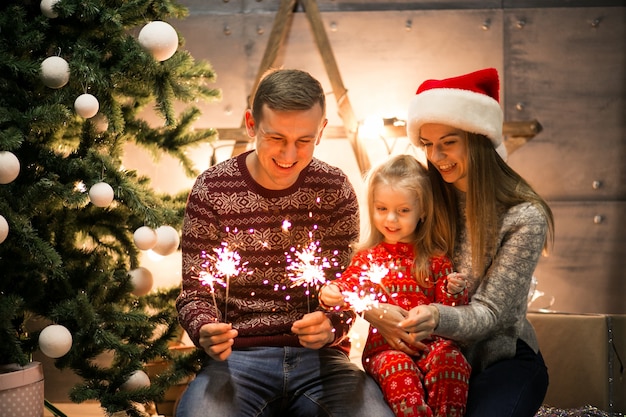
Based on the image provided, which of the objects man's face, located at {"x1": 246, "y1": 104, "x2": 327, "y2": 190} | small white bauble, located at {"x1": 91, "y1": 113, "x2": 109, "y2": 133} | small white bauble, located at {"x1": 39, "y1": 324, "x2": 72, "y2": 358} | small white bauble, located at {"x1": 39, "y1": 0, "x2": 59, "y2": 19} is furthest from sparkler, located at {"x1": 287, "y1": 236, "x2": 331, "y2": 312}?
small white bauble, located at {"x1": 39, "y1": 0, "x2": 59, "y2": 19}

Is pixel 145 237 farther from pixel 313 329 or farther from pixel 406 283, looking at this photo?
pixel 406 283

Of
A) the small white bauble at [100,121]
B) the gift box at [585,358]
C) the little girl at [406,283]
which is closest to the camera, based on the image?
the little girl at [406,283]

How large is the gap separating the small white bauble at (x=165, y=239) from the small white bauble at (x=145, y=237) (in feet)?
Result: 0.09

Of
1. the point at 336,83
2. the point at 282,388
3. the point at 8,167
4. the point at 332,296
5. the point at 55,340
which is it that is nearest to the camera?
the point at 332,296

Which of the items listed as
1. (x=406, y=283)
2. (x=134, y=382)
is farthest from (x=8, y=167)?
(x=406, y=283)

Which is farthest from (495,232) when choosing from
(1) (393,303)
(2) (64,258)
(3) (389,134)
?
(2) (64,258)

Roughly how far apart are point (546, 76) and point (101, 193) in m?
2.28

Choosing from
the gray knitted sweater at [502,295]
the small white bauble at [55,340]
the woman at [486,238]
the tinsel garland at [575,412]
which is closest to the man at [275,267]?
the woman at [486,238]

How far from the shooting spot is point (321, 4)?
3.80 m

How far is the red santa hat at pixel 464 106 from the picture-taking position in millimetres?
2406

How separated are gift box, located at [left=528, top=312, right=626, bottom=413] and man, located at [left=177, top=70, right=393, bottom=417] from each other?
1142mm

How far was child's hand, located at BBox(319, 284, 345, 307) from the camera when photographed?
2.24 meters

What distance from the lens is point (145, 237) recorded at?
2.72 metres

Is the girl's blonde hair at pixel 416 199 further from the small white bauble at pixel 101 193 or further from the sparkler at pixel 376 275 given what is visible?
the small white bauble at pixel 101 193
